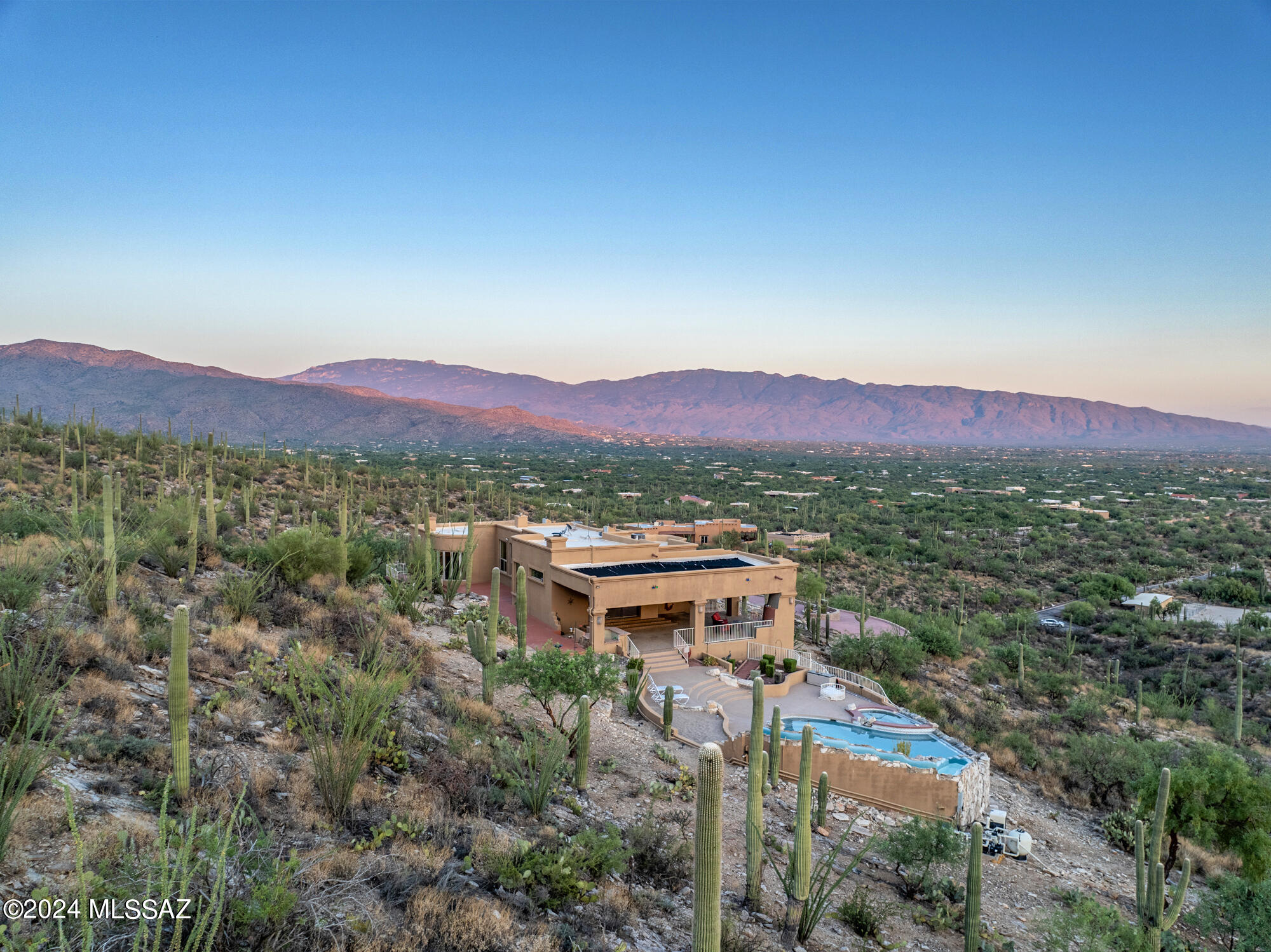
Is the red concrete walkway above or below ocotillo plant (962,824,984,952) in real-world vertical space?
below

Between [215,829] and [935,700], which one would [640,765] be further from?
[935,700]

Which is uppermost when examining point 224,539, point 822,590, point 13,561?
point 13,561

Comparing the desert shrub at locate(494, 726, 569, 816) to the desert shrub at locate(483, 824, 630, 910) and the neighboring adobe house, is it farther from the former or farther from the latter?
the neighboring adobe house

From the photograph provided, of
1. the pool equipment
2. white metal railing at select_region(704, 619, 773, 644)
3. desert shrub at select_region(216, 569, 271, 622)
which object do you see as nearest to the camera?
desert shrub at select_region(216, 569, 271, 622)

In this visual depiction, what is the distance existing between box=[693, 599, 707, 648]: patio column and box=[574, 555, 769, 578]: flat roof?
134cm

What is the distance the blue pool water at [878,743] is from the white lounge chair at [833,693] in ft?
6.69

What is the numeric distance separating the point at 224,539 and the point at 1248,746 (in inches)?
1358

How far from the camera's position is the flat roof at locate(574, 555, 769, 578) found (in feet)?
81.7

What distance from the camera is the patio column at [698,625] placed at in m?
24.9

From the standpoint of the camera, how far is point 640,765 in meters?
14.3

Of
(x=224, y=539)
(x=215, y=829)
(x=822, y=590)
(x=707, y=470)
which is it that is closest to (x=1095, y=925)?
(x=215, y=829)

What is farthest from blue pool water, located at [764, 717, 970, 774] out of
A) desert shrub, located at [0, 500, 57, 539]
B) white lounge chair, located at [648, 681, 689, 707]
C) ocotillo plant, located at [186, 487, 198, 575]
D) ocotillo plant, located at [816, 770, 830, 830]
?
desert shrub, located at [0, 500, 57, 539]

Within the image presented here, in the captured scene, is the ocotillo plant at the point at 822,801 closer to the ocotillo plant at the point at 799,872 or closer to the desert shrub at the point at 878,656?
the ocotillo plant at the point at 799,872

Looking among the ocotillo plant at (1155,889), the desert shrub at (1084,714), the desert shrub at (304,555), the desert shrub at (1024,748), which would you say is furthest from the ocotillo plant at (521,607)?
the desert shrub at (1084,714)
